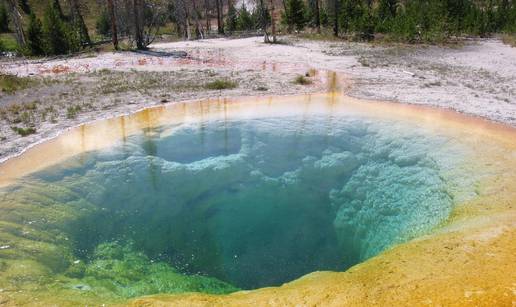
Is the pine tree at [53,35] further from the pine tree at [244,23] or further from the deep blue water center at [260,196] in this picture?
the pine tree at [244,23]

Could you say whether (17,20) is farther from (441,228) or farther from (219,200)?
(441,228)

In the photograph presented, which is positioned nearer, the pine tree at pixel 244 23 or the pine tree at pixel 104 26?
the pine tree at pixel 104 26

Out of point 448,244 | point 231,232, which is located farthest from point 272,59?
point 448,244

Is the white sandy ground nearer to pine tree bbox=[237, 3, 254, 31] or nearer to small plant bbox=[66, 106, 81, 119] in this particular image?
small plant bbox=[66, 106, 81, 119]

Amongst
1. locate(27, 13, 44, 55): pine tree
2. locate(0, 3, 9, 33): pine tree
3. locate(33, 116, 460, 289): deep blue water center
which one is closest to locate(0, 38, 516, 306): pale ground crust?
locate(33, 116, 460, 289): deep blue water center

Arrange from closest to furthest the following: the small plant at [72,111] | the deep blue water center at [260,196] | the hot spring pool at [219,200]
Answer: the hot spring pool at [219,200], the deep blue water center at [260,196], the small plant at [72,111]

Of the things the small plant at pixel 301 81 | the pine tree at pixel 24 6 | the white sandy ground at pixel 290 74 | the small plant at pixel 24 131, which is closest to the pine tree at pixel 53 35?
the white sandy ground at pixel 290 74

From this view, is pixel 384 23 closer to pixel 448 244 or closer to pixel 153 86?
pixel 153 86
